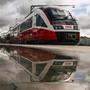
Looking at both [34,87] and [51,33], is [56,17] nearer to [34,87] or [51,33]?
[51,33]

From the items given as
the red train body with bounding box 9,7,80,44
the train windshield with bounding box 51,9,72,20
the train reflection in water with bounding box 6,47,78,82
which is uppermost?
the train windshield with bounding box 51,9,72,20

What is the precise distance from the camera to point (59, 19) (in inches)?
963

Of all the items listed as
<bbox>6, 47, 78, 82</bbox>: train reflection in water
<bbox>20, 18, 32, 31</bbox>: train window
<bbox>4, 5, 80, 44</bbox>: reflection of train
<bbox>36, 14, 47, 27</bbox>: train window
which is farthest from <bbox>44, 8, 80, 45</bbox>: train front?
<bbox>6, 47, 78, 82</bbox>: train reflection in water

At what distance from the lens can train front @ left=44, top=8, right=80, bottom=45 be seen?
933 inches

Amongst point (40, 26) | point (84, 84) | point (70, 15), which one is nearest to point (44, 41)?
point (40, 26)

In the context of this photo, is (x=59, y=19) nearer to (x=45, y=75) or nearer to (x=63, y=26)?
(x=63, y=26)

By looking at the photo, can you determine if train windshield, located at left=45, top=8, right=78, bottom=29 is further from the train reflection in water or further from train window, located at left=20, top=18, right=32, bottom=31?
the train reflection in water

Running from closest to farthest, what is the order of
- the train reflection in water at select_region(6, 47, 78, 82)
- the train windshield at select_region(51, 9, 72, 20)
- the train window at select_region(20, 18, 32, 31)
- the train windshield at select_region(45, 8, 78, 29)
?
the train reflection in water at select_region(6, 47, 78, 82) < the train windshield at select_region(45, 8, 78, 29) < the train windshield at select_region(51, 9, 72, 20) < the train window at select_region(20, 18, 32, 31)

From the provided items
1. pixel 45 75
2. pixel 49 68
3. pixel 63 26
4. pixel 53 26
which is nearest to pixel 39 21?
pixel 53 26

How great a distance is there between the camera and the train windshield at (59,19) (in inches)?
949

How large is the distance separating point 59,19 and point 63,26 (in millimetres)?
882

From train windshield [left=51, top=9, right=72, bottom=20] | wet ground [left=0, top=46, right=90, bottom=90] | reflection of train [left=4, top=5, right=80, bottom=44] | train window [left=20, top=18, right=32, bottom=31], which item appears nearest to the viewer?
wet ground [left=0, top=46, right=90, bottom=90]

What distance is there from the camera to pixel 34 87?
3.75 metres

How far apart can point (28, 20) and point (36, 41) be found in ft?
10.3
